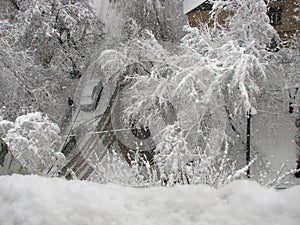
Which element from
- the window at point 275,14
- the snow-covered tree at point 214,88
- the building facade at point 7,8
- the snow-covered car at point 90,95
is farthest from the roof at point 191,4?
the building facade at point 7,8

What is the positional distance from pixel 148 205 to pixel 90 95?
10.8 metres

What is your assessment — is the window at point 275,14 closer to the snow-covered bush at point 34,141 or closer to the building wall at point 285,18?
the building wall at point 285,18

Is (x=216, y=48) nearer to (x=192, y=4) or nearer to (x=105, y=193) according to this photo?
(x=192, y=4)

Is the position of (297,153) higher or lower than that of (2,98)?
lower

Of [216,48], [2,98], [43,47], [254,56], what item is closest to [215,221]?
[254,56]

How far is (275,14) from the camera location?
1122 centimetres

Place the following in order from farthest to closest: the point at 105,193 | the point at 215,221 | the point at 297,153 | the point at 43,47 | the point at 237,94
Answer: the point at 43,47
the point at 297,153
the point at 237,94
the point at 105,193
the point at 215,221

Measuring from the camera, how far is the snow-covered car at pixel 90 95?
11.9 metres

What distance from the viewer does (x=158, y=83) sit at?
10.2 metres

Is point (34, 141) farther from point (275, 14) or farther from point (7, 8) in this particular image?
point (275, 14)

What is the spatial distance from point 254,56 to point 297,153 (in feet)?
10.2

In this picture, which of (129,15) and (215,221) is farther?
(129,15)

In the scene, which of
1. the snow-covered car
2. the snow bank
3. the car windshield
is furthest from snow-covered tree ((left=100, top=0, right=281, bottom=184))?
the snow bank

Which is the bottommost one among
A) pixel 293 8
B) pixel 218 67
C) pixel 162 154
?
pixel 162 154
